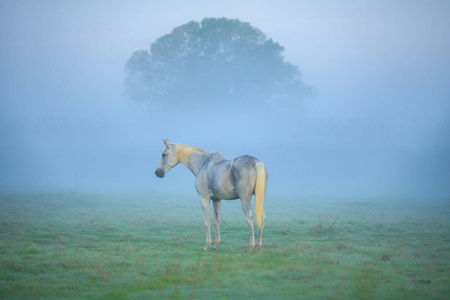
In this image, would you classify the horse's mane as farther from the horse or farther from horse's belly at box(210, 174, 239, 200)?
horse's belly at box(210, 174, 239, 200)

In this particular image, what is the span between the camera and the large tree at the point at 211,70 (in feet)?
215

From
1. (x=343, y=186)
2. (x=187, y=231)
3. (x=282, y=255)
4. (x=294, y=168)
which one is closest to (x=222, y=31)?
(x=294, y=168)

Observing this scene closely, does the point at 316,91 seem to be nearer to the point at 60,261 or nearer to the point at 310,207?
the point at 310,207

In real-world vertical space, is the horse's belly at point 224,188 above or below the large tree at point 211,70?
below

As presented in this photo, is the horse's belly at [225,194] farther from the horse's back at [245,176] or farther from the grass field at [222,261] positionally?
the grass field at [222,261]

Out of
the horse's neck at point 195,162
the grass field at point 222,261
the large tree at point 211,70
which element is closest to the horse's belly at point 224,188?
the horse's neck at point 195,162

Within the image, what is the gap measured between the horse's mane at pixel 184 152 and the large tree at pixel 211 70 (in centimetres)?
5333

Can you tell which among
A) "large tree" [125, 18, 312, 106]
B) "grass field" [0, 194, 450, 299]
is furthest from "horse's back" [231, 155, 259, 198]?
"large tree" [125, 18, 312, 106]

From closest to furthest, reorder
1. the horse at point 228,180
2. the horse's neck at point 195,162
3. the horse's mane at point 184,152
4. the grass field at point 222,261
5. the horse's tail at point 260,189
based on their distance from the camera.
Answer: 1. the grass field at point 222,261
2. the horse's tail at point 260,189
3. the horse at point 228,180
4. the horse's neck at point 195,162
5. the horse's mane at point 184,152

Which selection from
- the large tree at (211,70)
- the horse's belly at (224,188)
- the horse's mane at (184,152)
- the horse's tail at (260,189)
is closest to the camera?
the horse's tail at (260,189)

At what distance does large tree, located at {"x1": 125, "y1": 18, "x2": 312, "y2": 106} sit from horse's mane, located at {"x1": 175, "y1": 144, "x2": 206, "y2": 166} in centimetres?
5333

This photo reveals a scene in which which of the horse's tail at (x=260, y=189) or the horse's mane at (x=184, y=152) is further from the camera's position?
the horse's mane at (x=184, y=152)

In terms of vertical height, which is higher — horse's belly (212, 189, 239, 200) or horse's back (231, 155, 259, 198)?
horse's back (231, 155, 259, 198)

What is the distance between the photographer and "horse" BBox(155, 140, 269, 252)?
10.7 m
